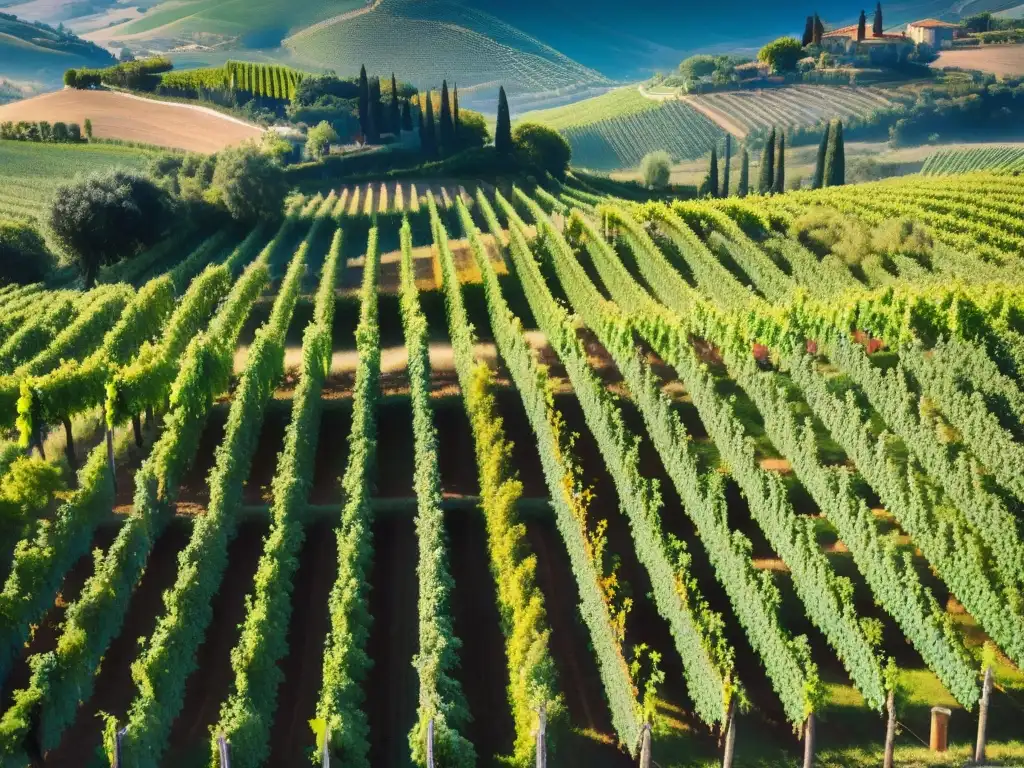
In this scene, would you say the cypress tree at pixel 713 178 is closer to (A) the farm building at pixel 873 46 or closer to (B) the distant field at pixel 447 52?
(A) the farm building at pixel 873 46

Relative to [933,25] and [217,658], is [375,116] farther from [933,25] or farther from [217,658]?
[217,658]

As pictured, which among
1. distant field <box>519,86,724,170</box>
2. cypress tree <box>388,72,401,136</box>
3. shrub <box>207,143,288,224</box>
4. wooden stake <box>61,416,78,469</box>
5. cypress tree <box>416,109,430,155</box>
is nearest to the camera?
wooden stake <box>61,416,78,469</box>

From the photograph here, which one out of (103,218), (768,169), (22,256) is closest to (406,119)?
(768,169)

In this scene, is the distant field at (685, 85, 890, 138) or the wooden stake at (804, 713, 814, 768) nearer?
the wooden stake at (804, 713, 814, 768)

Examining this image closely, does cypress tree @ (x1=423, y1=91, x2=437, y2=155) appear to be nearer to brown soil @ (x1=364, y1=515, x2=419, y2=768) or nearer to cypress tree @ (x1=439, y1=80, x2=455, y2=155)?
cypress tree @ (x1=439, y1=80, x2=455, y2=155)

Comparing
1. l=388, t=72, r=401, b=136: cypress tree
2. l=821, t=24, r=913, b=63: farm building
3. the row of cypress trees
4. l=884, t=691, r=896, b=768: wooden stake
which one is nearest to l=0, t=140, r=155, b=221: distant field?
l=388, t=72, r=401, b=136: cypress tree

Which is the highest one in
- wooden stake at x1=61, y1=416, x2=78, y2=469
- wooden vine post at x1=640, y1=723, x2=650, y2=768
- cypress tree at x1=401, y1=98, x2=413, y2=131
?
cypress tree at x1=401, y1=98, x2=413, y2=131

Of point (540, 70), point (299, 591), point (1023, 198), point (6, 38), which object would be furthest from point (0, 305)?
point (540, 70)
